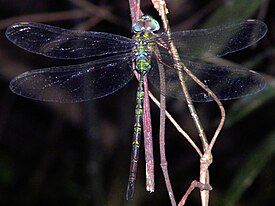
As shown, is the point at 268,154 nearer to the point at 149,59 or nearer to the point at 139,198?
the point at 149,59

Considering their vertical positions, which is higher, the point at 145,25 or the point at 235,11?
the point at 235,11

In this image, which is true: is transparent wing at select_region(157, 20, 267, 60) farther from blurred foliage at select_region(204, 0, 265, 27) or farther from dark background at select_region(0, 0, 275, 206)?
dark background at select_region(0, 0, 275, 206)

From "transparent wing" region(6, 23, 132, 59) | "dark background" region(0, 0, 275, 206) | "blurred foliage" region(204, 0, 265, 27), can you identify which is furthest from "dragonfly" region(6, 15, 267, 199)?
"dark background" region(0, 0, 275, 206)

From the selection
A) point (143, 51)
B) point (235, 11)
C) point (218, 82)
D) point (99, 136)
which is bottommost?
point (99, 136)

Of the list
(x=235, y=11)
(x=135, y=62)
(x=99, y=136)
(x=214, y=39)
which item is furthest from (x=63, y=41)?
(x=99, y=136)

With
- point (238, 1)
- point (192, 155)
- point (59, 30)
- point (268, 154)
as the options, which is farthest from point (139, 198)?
point (59, 30)

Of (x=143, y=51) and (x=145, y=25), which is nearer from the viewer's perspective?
(x=145, y=25)

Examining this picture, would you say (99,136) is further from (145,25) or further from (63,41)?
(145,25)

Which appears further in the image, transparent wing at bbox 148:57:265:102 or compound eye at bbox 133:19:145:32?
transparent wing at bbox 148:57:265:102
